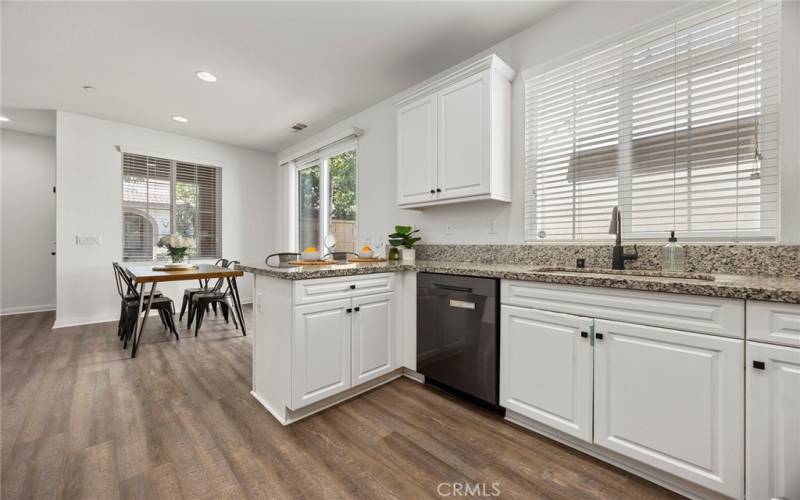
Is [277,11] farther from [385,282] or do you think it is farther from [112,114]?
[112,114]

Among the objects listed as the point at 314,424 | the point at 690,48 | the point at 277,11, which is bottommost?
the point at 314,424

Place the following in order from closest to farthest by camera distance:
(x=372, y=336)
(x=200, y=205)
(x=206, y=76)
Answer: (x=372, y=336) < (x=206, y=76) < (x=200, y=205)

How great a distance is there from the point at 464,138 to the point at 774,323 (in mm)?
1875

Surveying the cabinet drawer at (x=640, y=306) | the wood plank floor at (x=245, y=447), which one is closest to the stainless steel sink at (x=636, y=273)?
the cabinet drawer at (x=640, y=306)

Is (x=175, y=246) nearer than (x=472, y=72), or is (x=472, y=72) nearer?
(x=472, y=72)

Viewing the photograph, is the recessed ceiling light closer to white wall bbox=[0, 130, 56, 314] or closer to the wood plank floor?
the wood plank floor

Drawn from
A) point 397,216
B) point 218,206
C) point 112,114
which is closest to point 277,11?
point 397,216

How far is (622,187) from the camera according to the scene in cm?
206

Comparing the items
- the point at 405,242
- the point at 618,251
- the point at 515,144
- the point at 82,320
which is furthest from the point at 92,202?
the point at 618,251

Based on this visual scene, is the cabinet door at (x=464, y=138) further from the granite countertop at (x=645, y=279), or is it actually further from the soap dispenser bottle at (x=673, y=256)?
the soap dispenser bottle at (x=673, y=256)

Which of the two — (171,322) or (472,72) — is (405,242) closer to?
(472,72)

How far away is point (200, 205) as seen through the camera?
208 inches

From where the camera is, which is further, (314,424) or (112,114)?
(112,114)

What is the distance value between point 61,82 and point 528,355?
16.2 feet
